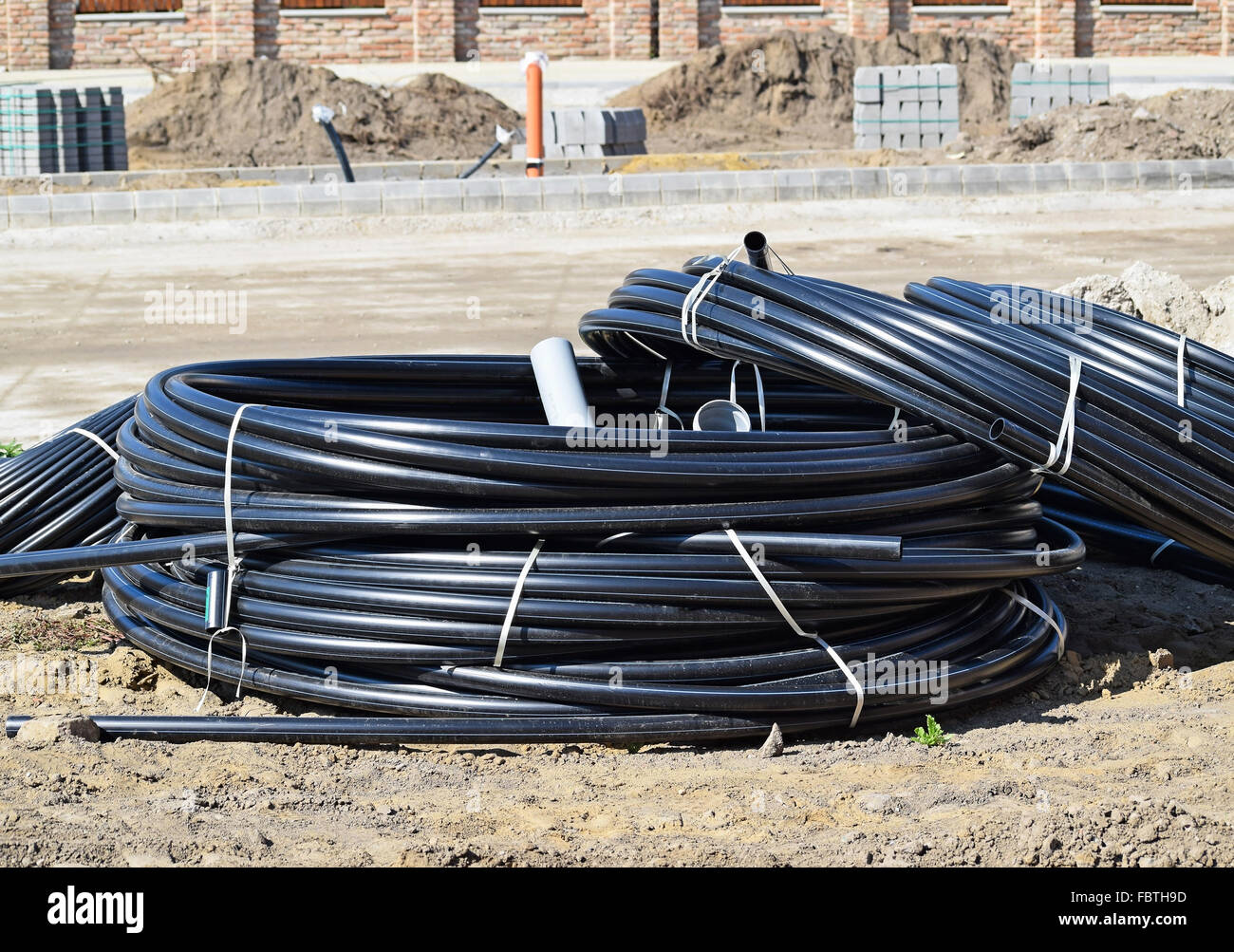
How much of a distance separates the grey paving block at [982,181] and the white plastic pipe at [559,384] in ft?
30.0

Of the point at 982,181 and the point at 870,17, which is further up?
the point at 870,17

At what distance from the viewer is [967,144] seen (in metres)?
14.8

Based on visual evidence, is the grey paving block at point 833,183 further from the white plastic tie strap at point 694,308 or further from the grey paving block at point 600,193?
the white plastic tie strap at point 694,308

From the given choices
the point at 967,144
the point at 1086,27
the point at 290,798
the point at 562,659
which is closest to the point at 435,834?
the point at 290,798

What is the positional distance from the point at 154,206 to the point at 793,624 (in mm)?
10023

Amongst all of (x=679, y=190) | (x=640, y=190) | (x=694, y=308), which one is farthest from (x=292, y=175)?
(x=694, y=308)

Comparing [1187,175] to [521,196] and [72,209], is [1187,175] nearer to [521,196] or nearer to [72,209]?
[521,196]

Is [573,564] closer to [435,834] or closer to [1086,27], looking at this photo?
[435,834]

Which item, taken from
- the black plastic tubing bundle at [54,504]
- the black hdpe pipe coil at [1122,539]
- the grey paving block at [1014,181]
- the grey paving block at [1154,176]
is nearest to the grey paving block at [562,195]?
the grey paving block at [1014,181]

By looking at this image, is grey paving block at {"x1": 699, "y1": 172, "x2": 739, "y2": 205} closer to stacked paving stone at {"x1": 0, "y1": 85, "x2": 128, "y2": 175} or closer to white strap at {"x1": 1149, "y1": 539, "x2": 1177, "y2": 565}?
stacked paving stone at {"x1": 0, "y1": 85, "x2": 128, "y2": 175}

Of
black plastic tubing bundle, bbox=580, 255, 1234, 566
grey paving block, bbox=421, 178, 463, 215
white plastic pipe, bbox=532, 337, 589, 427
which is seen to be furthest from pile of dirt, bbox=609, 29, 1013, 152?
black plastic tubing bundle, bbox=580, 255, 1234, 566

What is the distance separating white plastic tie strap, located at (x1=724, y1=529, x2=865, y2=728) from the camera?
307 cm

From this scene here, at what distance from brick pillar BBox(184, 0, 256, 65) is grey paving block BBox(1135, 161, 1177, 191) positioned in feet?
48.5

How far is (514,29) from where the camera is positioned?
72.2 feet
